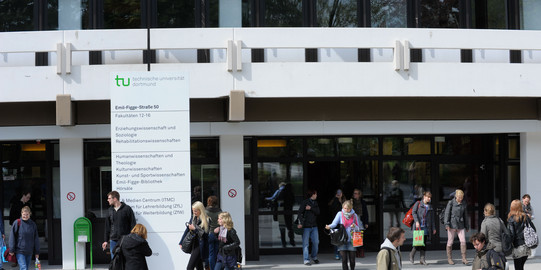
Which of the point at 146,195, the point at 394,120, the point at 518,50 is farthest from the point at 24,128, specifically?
the point at 518,50

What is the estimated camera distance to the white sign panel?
10203mm

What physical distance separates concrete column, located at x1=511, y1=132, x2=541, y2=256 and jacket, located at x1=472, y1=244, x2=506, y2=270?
764 cm

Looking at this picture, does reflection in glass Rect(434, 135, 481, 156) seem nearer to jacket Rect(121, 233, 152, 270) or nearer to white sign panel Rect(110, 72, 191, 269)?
white sign panel Rect(110, 72, 191, 269)

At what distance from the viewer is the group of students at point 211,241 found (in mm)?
12016

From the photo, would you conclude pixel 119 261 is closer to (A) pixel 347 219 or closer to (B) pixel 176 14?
(A) pixel 347 219

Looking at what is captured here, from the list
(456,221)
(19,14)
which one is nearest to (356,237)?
(456,221)

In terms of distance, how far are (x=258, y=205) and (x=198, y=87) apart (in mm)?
3586

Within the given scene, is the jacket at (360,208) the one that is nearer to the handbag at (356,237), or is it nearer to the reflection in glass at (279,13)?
the handbag at (356,237)

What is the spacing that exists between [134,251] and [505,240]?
641 centimetres

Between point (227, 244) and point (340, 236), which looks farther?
point (340, 236)

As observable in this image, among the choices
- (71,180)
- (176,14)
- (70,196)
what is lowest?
(70,196)

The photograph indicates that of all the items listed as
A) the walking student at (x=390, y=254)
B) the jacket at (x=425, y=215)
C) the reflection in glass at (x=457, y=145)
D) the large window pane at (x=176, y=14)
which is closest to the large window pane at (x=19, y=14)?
the large window pane at (x=176, y=14)

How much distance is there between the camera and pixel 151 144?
10211 mm

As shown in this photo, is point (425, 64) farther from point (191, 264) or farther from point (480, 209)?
point (191, 264)
